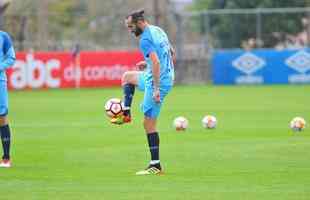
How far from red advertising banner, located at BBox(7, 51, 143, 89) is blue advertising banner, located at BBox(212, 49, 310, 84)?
3.77 meters

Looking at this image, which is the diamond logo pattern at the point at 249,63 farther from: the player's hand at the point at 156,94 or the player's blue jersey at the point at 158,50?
the player's hand at the point at 156,94

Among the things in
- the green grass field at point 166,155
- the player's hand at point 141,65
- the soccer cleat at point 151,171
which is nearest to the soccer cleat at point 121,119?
the green grass field at point 166,155

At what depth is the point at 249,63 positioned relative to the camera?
39562 millimetres

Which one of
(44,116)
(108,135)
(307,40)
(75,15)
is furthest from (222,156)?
(75,15)

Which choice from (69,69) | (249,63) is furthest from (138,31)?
(249,63)

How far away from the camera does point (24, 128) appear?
20.9 m

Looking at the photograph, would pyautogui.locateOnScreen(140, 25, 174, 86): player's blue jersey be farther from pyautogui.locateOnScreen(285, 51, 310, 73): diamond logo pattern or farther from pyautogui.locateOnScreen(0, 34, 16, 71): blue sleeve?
pyautogui.locateOnScreen(285, 51, 310, 73): diamond logo pattern

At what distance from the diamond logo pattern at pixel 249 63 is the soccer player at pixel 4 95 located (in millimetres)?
26113

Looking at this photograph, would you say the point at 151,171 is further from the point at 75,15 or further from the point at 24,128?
the point at 75,15

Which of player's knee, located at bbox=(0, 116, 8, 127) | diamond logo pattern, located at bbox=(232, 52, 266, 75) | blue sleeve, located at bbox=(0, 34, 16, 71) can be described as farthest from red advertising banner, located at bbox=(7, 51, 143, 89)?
player's knee, located at bbox=(0, 116, 8, 127)

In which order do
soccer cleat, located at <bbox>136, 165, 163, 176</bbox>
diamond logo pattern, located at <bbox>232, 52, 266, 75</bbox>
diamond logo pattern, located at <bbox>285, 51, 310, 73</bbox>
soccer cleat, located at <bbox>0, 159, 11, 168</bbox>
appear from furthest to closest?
1. diamond logo pattern, located at <bbox>232, 52, 266, 75</bbox>
2. diamond logo pattern, located at <bbox>285, 51, 310, 73</bbox>
3. soccer cleat, located at <bbox>0, 159, 11, 168</bbox>
4. soccer cleat, located at <bbox>136, 165, 163, 176</bbox>

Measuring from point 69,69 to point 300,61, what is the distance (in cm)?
947

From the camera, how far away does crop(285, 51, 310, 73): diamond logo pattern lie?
127 feet

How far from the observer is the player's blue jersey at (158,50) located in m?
12.7
